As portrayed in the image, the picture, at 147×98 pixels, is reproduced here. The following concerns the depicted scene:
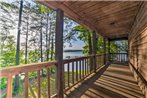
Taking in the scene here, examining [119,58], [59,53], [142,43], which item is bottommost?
[119,58]

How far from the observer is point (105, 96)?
3.26 m

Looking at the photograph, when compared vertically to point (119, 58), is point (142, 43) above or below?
above

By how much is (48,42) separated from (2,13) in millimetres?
7203

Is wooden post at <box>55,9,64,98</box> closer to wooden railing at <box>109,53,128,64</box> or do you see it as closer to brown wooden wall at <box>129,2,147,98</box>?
brown wooden wall at <box>129,2,147,98</box>

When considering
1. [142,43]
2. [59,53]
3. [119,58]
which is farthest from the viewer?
[119,58]

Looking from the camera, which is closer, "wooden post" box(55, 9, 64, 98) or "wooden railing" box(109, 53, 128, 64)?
"wooden post" box(55, 9, 64, 98)

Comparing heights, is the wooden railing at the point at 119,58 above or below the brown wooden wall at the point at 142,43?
below

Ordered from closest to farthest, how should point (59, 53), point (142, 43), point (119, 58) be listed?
point (59, 53), point (142, 43), point (119, 58)

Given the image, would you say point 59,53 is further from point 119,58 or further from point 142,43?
point 119,58

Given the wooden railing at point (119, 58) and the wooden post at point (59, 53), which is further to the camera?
the wooden railing at point (119, 58)

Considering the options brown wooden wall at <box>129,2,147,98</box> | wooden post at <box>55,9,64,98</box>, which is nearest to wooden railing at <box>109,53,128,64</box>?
brown wooden wall at <box>129,2,147,98</box>

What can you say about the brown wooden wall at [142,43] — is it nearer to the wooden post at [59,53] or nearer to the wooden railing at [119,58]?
the wooden post at [59,53]

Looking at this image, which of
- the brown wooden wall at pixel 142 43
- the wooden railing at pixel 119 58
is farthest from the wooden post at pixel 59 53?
the wooden railing at pixel 119 58

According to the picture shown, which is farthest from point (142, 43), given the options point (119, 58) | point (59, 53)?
point (119, 58)
